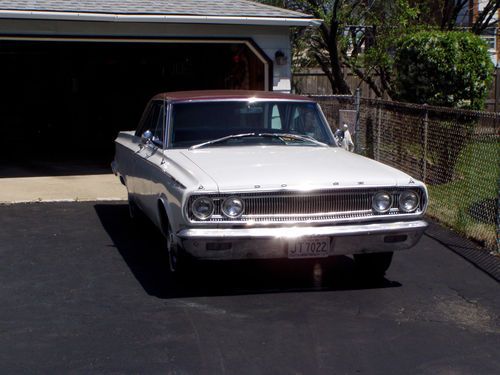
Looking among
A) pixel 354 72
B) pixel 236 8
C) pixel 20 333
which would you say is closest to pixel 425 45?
pixel 236 8

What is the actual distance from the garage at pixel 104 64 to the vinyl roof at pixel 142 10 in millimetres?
16

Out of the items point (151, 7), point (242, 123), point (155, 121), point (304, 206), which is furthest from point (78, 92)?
point (304, 206)

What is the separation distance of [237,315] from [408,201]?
5.89 feet

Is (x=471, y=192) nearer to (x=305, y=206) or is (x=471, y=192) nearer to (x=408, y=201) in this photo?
(x=408, y=201)

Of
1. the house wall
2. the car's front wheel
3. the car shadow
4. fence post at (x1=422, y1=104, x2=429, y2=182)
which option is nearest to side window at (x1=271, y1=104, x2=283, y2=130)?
the car shadow

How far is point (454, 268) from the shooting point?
7.73 meters

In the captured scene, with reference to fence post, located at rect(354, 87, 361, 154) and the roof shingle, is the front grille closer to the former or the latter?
fence post, located at rect(354, 87, 361, 154)

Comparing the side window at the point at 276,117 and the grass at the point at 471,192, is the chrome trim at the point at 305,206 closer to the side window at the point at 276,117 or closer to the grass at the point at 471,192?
the side window at the point at 276,117

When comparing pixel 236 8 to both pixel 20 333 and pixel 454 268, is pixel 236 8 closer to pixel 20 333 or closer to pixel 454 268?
pixel 454 268

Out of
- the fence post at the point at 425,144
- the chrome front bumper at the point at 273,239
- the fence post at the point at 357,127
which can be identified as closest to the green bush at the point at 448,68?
the fence post at the point at 357,127

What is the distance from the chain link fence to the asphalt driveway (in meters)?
0.84

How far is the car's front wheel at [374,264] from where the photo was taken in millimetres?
7184

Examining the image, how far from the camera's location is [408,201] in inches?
266

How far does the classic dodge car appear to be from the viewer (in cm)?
636
